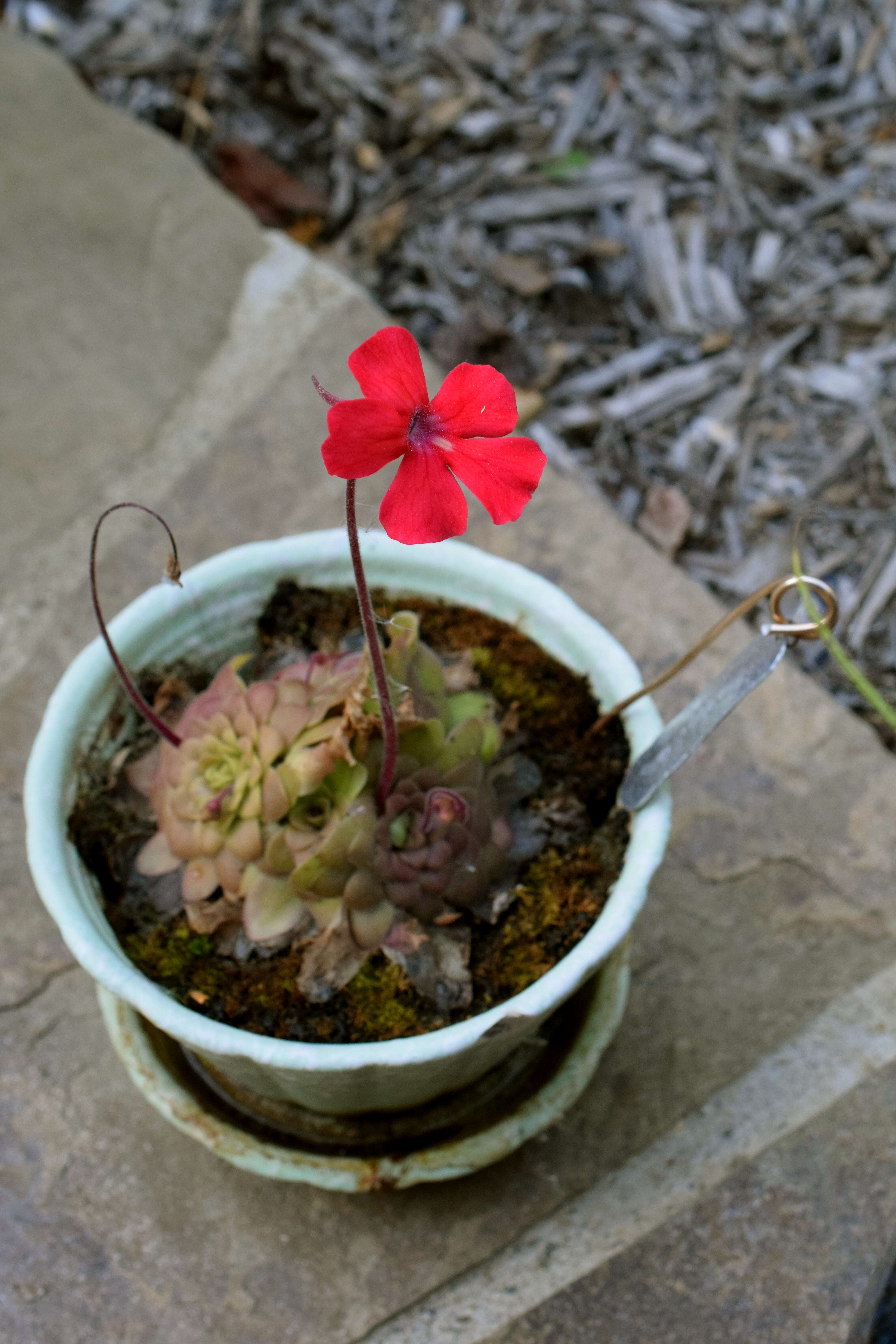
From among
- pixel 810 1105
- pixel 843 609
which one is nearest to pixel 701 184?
pixel 843 609

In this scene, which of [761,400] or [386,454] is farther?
[761,400]

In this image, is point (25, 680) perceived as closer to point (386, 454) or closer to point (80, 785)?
point (80, 785)

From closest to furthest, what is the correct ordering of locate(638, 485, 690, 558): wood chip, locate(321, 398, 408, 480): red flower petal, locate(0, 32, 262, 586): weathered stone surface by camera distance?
locate(321, 398, 408, 480): red flower petal < locate(0, 32, 262, 586): weathered stone surface < locate(638, 485, 690, 558): wood chip

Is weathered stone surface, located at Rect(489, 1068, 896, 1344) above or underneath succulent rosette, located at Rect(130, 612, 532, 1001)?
underneath

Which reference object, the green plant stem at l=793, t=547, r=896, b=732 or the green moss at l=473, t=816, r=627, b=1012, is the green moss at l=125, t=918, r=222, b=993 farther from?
the green plant stem at l=793, t=547, r=896, b=732

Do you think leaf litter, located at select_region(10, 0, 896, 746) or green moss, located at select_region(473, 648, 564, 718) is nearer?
green moss, located at select_region(473, 648, 564, 718)

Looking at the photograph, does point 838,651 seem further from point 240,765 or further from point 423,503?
point 240,765

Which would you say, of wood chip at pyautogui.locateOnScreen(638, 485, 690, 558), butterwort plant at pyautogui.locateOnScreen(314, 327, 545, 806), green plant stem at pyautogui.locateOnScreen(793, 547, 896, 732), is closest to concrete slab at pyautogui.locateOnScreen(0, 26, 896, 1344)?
wood chip at pyautogui.locateOnScreen(638, 485, 690, 558)

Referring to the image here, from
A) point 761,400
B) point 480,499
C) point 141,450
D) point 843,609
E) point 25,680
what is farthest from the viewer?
point 761,400

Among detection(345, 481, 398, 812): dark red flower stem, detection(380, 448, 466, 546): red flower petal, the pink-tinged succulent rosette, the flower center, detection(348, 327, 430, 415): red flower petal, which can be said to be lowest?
the pink-tinged succulent rosette
